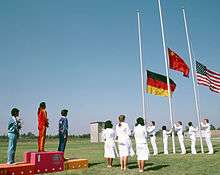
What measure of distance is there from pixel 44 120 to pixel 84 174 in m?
3.22

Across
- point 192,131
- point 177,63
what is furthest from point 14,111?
point 192,131

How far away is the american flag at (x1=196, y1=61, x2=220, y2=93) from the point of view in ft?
81.1

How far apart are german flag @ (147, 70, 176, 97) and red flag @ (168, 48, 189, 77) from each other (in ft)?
3.68

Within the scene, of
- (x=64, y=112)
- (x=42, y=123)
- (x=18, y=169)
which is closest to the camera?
(x=18, y=169)

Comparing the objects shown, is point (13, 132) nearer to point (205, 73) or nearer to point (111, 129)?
point (111, 129)

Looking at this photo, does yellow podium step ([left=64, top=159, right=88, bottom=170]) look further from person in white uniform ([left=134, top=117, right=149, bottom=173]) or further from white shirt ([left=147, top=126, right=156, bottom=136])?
white shirt ([left=147, top=126, right=156, bottom=136])

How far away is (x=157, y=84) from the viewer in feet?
81.7

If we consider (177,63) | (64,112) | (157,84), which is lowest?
(64,112)

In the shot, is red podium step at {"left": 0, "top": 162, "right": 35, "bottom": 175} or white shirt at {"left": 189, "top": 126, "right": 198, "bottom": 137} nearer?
red podium step at {"left": 0, "top": 162, "right": 35, "bottom": 175}

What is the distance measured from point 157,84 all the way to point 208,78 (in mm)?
3588

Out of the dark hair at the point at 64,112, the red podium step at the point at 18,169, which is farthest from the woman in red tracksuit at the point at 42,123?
the red podium step at the point at 18,169

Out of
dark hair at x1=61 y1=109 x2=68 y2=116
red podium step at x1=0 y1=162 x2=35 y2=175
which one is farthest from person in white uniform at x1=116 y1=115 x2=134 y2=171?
red podium step at x1=0 y1=162 x2=35 y2=175

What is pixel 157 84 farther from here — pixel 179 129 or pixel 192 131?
pixel 192 131

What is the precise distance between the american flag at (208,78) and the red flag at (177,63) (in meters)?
0.88
